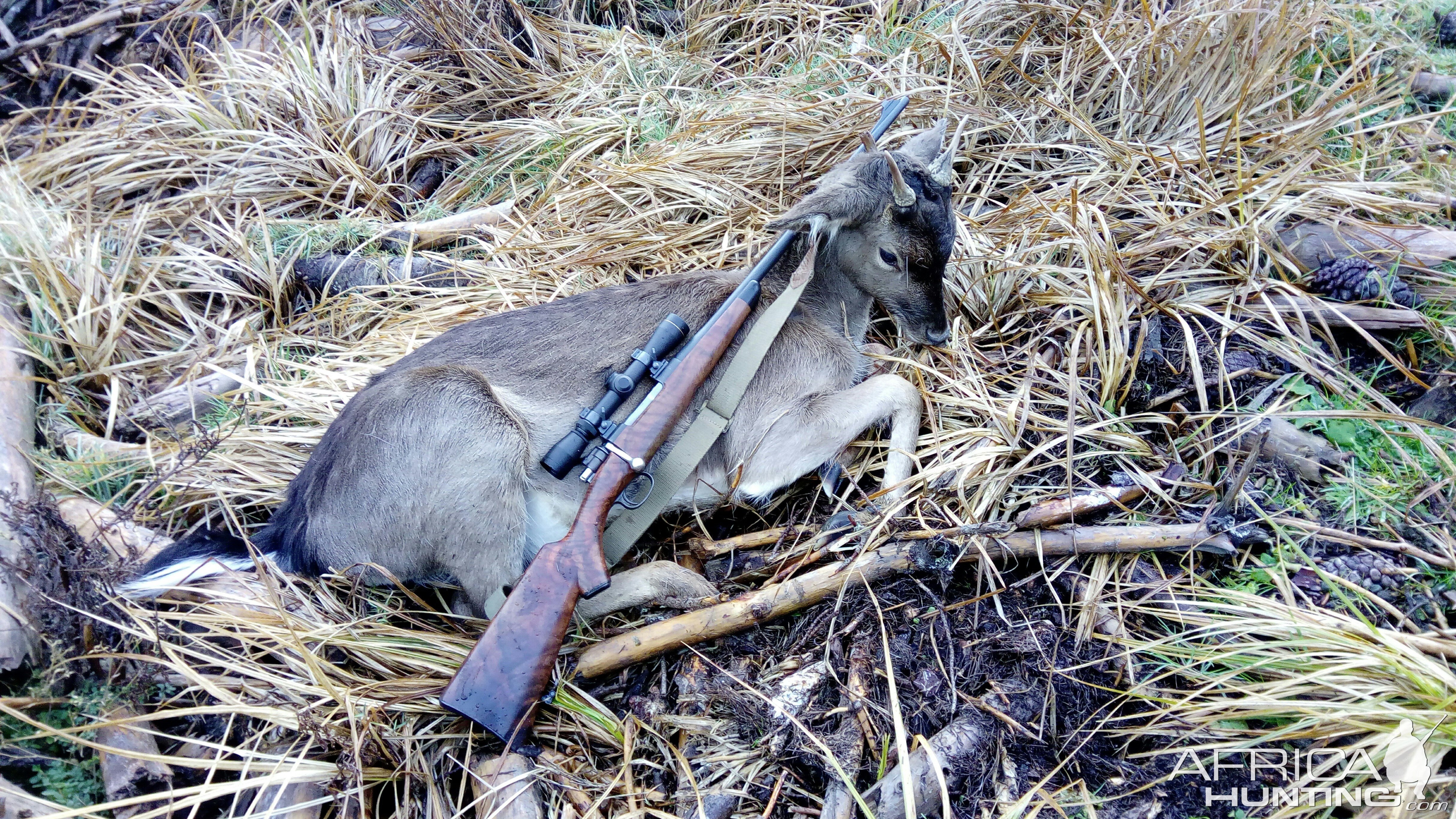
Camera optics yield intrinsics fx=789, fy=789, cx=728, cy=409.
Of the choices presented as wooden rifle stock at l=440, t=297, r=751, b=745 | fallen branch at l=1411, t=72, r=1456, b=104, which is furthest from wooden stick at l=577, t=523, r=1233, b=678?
fallen branch at l=1411, t=72, r=1456, b=104

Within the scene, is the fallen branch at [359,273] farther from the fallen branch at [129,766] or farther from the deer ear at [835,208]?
the fallen branch at [129,766]

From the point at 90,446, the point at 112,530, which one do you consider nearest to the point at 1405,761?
the point at 112,530

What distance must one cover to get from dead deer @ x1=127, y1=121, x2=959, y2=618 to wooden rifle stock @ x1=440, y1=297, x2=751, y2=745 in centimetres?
29

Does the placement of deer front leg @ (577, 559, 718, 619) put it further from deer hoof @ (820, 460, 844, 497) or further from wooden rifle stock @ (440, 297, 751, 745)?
deer hoof @ (820, 460, 844, 497)

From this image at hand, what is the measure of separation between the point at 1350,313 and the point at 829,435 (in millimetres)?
2482

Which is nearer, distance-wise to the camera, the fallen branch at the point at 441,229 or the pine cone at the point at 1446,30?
the pine cone at the point at 1446,30

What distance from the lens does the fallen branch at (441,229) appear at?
5.62 metres

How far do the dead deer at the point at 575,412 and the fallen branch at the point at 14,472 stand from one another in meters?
0.40

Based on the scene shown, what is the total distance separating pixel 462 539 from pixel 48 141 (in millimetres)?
5821

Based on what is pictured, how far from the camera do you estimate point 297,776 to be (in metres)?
2.90

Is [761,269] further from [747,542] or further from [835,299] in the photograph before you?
[747,542]

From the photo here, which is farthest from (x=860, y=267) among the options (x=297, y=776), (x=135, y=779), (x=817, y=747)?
(x=135, y=779)

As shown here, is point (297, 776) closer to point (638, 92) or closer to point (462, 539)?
point (462, 539)

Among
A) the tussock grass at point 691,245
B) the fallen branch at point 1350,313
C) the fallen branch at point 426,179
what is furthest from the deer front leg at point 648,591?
the fallen branch at point 426,179
